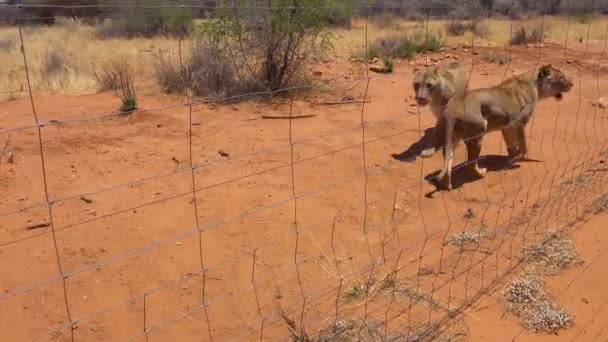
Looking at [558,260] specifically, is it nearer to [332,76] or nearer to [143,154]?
[143,154]

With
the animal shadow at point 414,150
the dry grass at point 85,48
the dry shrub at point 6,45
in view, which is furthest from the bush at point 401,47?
the dry shrub at point 6,45

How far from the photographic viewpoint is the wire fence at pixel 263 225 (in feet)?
13.3

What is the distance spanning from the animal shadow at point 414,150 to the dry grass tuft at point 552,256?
2569 millimetres

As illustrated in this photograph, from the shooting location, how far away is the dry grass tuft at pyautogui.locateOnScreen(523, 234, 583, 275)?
14.3ft

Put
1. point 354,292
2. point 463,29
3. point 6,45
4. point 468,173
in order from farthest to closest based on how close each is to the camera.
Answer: point 463,29 < point 6,45 < point 468,173 < point 354,292

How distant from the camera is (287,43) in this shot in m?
10.6

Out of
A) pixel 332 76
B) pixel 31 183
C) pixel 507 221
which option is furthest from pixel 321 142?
pixel 332 76

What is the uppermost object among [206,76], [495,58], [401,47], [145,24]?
[145,24]

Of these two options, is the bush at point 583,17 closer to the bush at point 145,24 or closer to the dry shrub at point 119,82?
the bush at point 145,24

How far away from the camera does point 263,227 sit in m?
5.29

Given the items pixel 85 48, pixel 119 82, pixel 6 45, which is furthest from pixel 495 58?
pixel 6 45

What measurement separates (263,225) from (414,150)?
2.80m

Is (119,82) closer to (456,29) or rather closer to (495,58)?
(495,58)

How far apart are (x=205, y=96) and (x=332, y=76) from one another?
10.5ft
